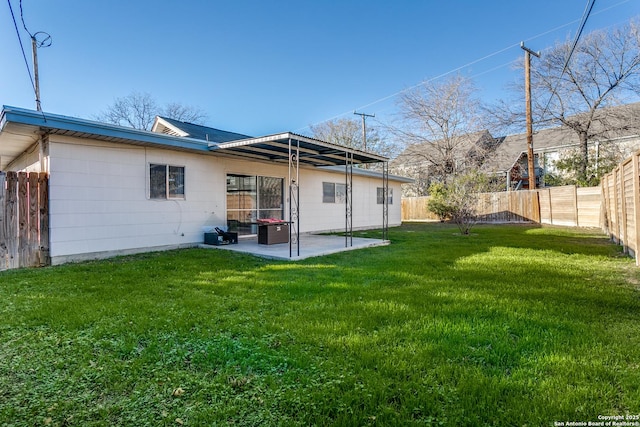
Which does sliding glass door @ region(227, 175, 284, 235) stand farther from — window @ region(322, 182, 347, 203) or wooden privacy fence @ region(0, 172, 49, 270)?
wooden privacy fence @ region(0, 172, 49, 270)

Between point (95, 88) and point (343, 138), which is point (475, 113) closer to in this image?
point (343, 138)

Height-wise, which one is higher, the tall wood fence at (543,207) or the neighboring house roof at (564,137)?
the neighboring house roof at (564,137)

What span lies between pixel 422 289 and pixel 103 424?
3.57 m

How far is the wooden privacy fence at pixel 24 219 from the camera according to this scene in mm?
5660

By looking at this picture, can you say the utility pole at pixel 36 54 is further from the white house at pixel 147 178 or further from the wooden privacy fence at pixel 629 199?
the wooden privacy fence at pixel 629 199

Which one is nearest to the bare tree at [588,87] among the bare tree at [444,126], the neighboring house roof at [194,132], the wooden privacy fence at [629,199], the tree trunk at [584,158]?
the tree trunk at [584,158]

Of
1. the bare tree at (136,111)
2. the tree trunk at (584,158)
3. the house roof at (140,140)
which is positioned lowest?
the house roof at (140,140)

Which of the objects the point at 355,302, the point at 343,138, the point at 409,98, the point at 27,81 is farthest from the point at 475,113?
the point at 27,81

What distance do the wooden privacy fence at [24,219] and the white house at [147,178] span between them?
128 millimetres

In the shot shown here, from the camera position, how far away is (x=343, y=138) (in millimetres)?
25906

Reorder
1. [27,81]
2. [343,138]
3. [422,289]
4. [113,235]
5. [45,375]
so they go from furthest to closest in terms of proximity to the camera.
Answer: [343,138] → [27,81] → [113,235] → [422,289] → [45,375]

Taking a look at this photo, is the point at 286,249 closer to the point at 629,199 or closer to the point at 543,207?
the point at 629,199

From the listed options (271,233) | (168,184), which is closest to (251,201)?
(271,233)

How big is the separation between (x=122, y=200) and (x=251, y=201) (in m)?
3.59
